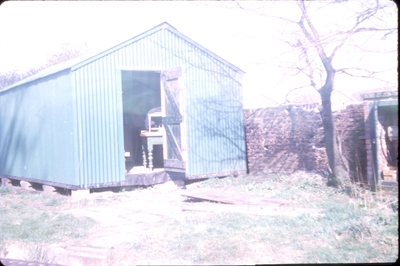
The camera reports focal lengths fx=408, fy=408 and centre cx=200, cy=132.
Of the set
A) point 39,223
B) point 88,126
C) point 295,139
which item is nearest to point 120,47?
point 88,126

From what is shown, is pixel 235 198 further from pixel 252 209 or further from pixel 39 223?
pixel 39 223

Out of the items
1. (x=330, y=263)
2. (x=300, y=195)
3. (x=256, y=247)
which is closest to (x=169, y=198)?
(x=300, y=195)

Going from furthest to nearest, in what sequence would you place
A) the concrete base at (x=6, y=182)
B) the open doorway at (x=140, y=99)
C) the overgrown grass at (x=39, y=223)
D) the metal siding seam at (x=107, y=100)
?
the concrete base at (x=6, y=182) < the open doorway at (x=140, y=99) < the metal siding seam at (x=107, y=100) < the overgrown grass at (x=39, y=223)

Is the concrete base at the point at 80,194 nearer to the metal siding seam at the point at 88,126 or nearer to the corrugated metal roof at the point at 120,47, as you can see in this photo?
the metal siding seam at the point at 88,126

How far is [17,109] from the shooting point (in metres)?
14.0

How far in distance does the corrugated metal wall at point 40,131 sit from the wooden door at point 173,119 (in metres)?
2.67

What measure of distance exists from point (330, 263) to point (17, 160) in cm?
1240

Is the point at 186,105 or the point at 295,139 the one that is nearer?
the point at 295,139

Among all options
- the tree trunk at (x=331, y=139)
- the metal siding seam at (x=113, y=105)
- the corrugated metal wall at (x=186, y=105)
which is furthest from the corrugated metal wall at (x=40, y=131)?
the tree trunk at (x=331, y=139)

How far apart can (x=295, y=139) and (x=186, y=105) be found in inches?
130

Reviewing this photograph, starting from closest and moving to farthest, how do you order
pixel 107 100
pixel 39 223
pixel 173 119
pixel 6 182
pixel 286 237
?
1. pixel 286 237
2. pixel 39 223
3. pixel 107 100
4. pixel 173 119
5. pixel 6 182

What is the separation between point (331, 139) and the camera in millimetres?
10023

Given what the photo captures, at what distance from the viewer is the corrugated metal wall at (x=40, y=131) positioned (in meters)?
10.7

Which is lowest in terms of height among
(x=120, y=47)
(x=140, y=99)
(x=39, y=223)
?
(x=39, y=223)
